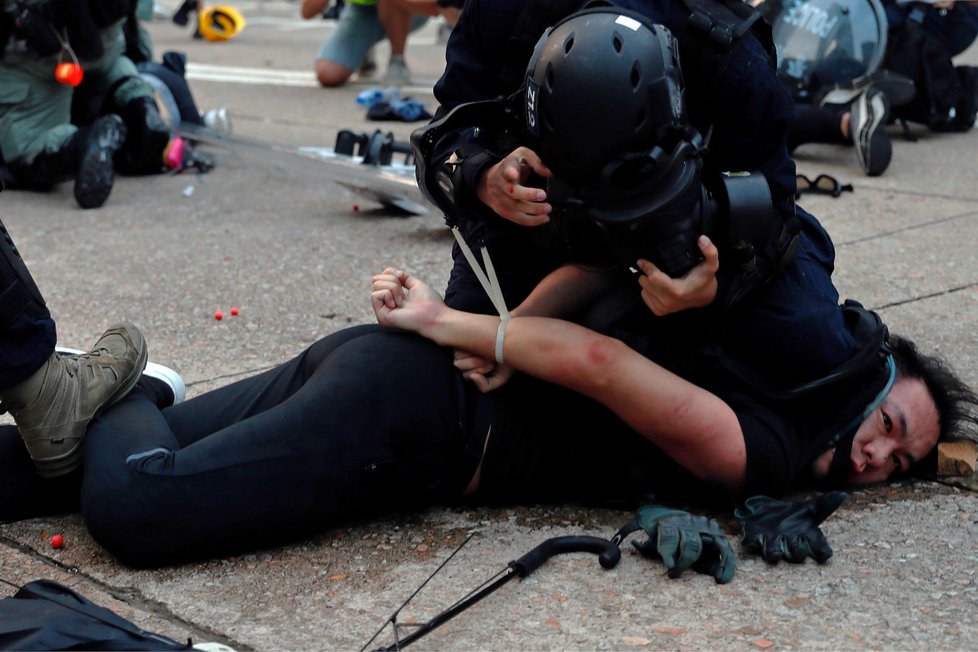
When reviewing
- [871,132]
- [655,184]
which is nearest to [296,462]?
A: [655,184]

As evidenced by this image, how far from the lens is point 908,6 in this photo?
20.9 feet

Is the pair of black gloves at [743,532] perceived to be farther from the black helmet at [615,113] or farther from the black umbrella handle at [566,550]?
the black helmet at [615,113]

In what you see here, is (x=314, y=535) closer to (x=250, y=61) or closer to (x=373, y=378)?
(x=373, y=378)

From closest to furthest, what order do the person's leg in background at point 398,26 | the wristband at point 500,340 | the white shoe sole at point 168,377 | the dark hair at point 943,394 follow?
the wristband at point 500,340
the dark hair at point 943,394
the white shoe sole at point 168,377
the person's leg in background at point 398,26

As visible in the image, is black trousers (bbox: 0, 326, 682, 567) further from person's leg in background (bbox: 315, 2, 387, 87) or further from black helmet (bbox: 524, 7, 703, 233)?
person's leg in background (bbox: 315, 2, 387, 87)

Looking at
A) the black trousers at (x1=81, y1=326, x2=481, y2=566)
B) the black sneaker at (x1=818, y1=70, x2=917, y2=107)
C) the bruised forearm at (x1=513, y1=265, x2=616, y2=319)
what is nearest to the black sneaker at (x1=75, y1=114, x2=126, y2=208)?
the black trousers at (x1=81, y1=326, x2=481, y2=566)

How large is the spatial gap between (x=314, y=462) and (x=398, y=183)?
271 cm

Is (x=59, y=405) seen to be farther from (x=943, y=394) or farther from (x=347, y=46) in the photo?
(x=347, y=46)

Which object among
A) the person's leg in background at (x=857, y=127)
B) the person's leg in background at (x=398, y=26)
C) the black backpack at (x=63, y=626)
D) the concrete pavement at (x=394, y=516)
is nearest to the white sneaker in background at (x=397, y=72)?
the person's leg in background at (x=398, y=26)

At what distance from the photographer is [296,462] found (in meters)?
2.43

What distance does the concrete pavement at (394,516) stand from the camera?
7.21 ft

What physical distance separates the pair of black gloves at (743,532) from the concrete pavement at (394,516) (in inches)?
1.4

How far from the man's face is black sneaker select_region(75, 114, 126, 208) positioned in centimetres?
362

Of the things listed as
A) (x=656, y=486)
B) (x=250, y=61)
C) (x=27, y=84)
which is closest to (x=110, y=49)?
(x=27, y=84)
